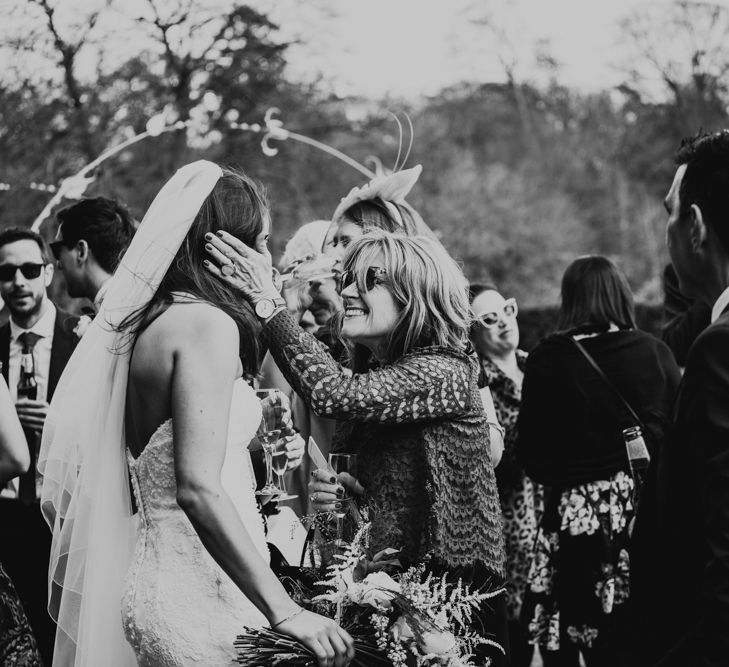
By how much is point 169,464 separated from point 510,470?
324cm

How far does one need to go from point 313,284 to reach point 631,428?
5.85ft

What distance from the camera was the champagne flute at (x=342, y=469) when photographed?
2885mm

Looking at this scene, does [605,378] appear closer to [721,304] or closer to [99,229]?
[99,229]

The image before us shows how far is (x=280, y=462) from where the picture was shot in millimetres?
3355

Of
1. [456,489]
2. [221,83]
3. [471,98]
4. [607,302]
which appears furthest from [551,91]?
[456,489]

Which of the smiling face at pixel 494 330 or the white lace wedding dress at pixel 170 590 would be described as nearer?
the white lace wedding dress at pixel 170 590

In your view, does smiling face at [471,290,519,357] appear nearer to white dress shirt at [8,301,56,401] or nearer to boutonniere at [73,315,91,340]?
boutonniere at [73,315,91,340]

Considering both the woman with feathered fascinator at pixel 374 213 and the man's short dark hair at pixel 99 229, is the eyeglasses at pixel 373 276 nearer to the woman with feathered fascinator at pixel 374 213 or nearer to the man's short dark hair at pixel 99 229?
the woman with feathered fascinator at pixel 374 213

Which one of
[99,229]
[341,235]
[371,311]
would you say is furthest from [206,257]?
[99,229]

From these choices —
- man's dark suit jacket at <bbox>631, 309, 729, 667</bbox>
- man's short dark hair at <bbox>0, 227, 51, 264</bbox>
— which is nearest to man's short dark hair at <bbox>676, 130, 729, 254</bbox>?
man's dark suit jacket at <bbox>631, 309, 729, 667</bbox>

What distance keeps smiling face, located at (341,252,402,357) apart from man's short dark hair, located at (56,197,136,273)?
1.98 metres

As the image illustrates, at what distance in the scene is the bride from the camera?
231 cm

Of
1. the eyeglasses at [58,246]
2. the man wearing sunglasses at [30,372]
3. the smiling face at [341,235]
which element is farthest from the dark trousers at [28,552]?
the smiling face at [341,235]

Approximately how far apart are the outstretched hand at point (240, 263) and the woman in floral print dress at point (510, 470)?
8.18ft
